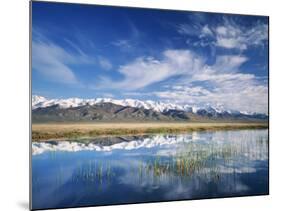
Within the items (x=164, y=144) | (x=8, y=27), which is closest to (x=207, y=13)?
(x=164, y=144)

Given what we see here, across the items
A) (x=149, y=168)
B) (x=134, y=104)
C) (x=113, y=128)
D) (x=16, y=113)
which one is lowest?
(x=149, y=168)

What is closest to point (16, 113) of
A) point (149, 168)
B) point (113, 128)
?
point (113, 128)

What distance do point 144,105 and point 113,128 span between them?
47 centimetres

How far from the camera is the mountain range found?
4.89 meters

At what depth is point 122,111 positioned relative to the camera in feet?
17.0

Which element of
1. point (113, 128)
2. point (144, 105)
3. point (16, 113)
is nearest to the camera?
point (16, 113)

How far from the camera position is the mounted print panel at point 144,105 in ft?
16.1

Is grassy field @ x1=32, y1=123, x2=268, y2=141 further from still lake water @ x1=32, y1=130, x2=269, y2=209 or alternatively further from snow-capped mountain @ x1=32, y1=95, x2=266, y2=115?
snow-capped mountain @ x1=32, y1=95, x2=266, y2=115

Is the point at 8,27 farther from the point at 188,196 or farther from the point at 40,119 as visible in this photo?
the point at 188,196

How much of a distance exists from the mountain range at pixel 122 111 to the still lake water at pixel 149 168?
0.22 meters

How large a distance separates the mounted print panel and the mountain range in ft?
0.04

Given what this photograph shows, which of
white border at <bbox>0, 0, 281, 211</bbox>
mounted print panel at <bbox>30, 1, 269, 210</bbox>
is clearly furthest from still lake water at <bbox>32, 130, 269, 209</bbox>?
white border at <bbox>0, 0, 281, 211</bbox>

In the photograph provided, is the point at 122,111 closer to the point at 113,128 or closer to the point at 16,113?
the point at 113,128

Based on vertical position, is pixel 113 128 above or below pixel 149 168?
above
